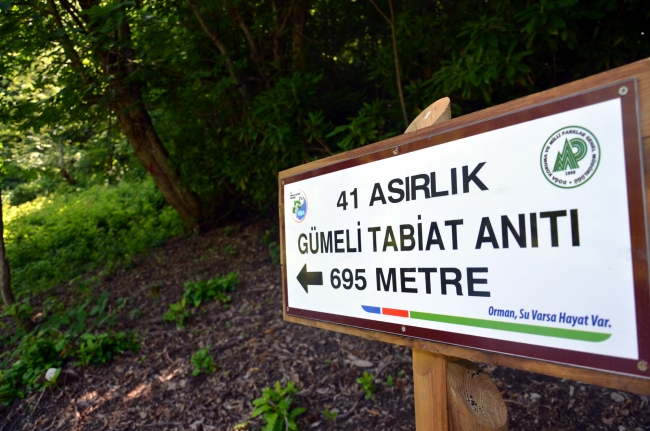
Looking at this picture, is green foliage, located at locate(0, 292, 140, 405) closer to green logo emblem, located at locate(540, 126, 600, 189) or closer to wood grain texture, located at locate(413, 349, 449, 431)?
wood grain texture, located at locate(413, 349, 449, 431)

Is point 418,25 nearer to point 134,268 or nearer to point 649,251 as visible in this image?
point 649,251

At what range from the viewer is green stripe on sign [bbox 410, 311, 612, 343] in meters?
0.99

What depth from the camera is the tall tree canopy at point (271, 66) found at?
2867mm

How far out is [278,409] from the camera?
108 inches

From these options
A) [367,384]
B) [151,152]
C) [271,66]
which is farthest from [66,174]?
[367,384]

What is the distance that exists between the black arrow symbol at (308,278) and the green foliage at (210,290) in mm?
2997

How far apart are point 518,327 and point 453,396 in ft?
1.41

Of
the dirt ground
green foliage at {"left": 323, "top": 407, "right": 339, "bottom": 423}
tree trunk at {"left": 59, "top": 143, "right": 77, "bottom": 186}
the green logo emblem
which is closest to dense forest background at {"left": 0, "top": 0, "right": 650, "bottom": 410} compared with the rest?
the dirt ground

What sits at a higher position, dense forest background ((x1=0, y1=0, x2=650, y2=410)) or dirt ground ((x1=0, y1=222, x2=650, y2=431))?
dense forest background ((x1=0, y1=0, x2=650, y2=410))

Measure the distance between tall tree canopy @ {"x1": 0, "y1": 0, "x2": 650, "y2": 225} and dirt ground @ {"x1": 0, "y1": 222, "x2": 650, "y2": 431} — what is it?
1.59 meters

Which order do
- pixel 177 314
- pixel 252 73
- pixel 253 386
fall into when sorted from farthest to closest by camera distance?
pixel 252 73 < pixel 177 314 < pixel 253 386

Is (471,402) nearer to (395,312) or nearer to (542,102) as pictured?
(395,312)

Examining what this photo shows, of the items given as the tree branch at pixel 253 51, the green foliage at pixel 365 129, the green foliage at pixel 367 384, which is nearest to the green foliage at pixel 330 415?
the green foliage at pixel 367 384

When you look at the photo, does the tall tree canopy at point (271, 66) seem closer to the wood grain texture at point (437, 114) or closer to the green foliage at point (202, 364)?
the wood grain texture at point (437, 114)
